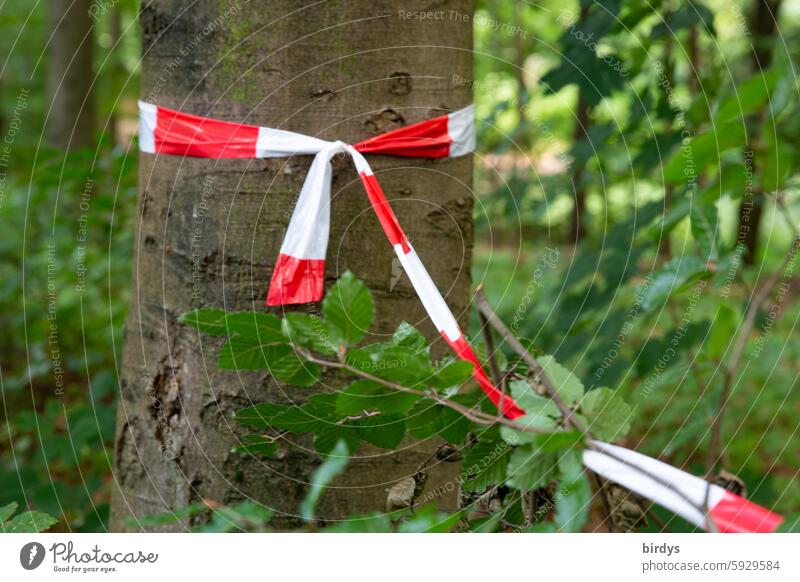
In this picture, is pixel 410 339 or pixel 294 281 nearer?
pixel 410 339

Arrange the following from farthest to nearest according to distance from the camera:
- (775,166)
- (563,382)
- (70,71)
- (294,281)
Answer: (70,71) < (294,281) < (775,166) < (563,382)

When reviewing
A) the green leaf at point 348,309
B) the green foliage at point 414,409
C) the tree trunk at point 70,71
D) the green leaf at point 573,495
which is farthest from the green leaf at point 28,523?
the tree trunk at point 70,71

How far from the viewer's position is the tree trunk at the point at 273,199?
0.83 m

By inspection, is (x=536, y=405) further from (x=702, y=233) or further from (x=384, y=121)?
(x=384, y=121)

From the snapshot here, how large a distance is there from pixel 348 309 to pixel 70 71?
4.04 meters

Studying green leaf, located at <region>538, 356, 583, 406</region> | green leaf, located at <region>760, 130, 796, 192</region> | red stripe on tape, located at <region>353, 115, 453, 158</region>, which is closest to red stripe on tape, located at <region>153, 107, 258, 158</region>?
red stripe on tape, located at <region>353, 115, 453, 158</region>

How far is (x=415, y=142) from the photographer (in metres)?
0.86

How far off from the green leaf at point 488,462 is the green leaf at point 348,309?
0.52ft

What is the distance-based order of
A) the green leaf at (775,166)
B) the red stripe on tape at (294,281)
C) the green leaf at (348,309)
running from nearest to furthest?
the green leaf at (348,309) < the green leaf at (775,166) < the red stripe on tape at (294,281)

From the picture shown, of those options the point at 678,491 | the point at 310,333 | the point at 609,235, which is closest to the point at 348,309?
→ the point at 310,333

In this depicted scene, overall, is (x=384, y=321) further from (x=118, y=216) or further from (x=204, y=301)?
(x=118, y=216)

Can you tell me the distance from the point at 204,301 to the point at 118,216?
1.24 meters

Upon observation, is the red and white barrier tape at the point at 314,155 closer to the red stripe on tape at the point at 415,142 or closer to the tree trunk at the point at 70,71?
the red stripe on tape at the point at 415,142

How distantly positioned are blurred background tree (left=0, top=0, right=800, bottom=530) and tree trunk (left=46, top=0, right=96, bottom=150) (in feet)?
0.05
